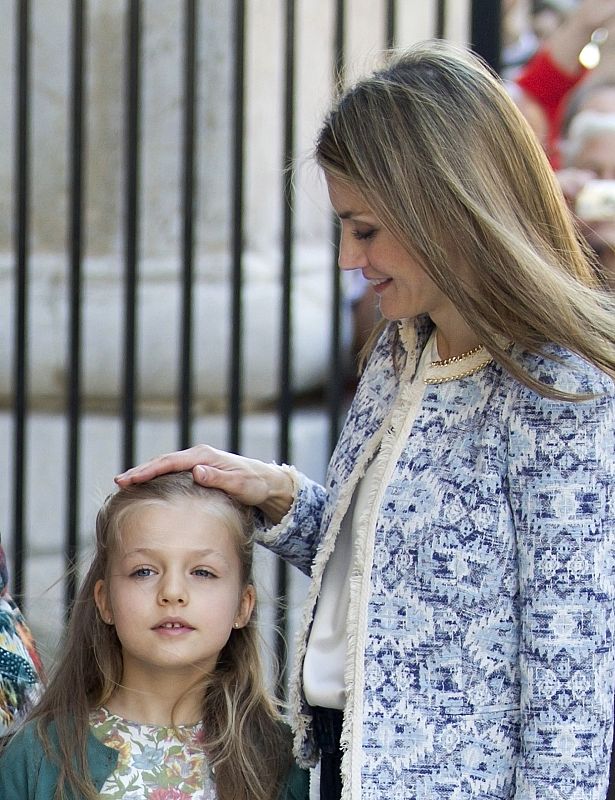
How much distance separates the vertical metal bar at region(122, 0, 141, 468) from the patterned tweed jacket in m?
1.38

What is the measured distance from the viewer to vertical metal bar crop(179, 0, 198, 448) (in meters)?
3.13

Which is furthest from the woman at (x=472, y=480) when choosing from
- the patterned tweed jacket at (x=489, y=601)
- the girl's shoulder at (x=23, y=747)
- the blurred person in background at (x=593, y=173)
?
the blurred person in background at (x=593, y=173)

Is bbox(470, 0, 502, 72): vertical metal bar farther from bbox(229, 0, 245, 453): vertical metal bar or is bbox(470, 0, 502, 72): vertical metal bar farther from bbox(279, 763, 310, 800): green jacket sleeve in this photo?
bbox(279, 763, 310, 800): green jacket sleeve

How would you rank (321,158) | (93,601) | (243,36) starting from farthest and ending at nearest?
(243,36) < (93,601) < (321,158)

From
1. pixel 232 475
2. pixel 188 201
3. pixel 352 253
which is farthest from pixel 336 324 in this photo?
pixel 352 253

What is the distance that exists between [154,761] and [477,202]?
863mm

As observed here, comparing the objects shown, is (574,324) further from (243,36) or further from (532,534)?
(243,36)

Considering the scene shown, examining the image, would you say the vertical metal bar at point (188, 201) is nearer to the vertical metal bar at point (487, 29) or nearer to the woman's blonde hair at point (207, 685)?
the vertical metal bar at point (487, 29)

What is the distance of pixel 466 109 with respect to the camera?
186 cm

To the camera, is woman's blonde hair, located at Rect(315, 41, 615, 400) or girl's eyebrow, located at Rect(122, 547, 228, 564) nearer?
woman's blonde hair, located at Rect(315, 41, 615, 400)

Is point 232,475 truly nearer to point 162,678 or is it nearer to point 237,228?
point 162,678

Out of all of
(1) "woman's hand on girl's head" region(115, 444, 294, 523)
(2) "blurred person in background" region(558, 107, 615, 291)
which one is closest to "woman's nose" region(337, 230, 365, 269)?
(1) "woman's hand on girl's head" region(115, 444, 294, 523)

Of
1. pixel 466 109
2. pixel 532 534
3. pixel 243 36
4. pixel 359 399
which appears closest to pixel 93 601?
pixel 359 399

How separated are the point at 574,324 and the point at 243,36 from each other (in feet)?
5.27
